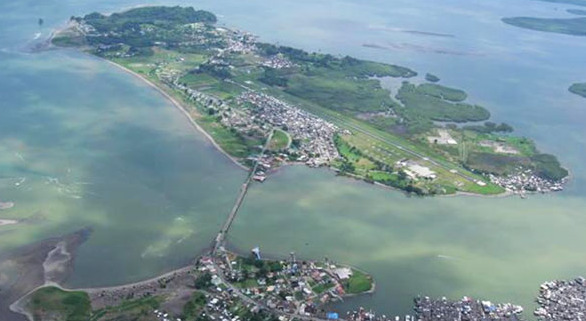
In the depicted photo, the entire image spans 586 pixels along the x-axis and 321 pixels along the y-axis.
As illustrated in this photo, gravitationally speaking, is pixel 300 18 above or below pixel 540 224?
above

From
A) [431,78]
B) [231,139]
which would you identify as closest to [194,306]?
[231,139]

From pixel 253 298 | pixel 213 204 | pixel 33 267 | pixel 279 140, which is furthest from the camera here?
pixel 279 140

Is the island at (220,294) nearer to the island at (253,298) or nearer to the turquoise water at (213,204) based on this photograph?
the island at (253,298)

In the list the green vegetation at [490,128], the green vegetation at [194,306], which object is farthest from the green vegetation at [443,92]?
the green vegetation at [194,306]

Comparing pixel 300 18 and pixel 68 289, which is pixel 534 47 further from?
pixel 68 289

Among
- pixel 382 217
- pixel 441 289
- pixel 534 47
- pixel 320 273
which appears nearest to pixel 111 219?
pixel 320 273

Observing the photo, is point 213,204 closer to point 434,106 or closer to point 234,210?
point 234,210

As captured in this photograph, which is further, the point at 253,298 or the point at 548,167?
the point at 548,167
